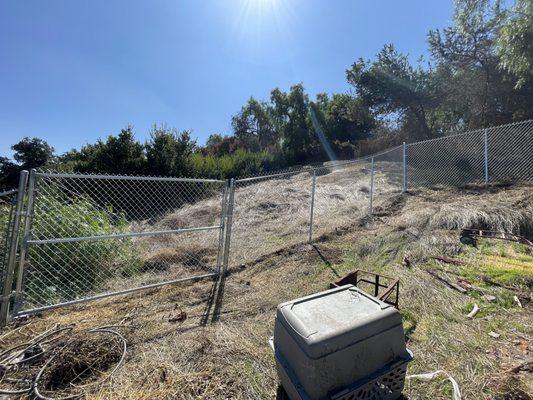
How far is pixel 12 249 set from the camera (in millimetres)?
2719

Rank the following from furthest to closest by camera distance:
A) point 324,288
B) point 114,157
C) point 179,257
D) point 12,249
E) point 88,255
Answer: point 114,157, point 179,257, point 88,255, point 324,288, point 12,249

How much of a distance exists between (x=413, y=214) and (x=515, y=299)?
318 centimetres

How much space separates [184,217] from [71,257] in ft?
13.7

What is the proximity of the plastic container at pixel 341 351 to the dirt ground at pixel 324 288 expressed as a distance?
424 millimetres

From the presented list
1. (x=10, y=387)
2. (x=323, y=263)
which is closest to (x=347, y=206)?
(x=323, y=263)

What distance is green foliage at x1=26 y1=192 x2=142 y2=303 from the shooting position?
3.68 meters

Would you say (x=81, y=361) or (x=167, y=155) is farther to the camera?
(x=167, y=155)

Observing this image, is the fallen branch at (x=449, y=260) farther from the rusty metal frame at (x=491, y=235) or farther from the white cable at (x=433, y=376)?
the white cable at (x=433, y=376)

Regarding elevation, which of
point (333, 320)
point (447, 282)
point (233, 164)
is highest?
point (233, 164)

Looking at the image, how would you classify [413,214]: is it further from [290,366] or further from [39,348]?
[39,348]

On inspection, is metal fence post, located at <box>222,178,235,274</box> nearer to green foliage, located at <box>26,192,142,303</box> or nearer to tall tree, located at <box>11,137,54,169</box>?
green foliage, located at <box>26,192,142,303</box>

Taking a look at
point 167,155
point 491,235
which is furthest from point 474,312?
point 167,155

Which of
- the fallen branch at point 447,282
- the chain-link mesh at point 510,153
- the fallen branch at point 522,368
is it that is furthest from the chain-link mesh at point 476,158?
the fallen branch at point 522,368

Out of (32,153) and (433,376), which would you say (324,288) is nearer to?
(433,376)
